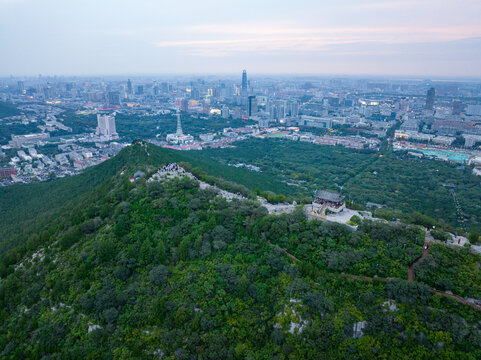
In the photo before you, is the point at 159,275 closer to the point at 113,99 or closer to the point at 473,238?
the point at 473,238

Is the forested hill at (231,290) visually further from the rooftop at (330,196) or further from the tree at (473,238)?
the rooftop at (330,196)

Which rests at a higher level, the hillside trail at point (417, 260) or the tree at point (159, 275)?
the hillside trail at point (417, 260)

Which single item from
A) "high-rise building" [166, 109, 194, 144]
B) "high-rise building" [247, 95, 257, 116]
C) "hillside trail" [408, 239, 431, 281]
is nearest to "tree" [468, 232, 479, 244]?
"hillside trail" [408, 239, 431, 281]

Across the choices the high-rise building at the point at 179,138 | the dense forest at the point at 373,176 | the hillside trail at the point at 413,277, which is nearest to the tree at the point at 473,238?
the hillside trail at the point at 413,277

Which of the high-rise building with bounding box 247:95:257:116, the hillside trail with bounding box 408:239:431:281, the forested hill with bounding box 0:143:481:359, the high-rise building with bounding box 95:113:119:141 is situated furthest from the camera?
the high-rise building with bounding box 247:95:257:116

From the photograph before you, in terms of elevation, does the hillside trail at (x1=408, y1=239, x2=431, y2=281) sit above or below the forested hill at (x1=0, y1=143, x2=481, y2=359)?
above

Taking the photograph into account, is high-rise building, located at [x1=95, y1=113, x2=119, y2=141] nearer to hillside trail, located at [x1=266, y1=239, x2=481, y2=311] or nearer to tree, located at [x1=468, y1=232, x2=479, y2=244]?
hillside trail, located at [x1=266, y1=239, x2=481, y2=311]

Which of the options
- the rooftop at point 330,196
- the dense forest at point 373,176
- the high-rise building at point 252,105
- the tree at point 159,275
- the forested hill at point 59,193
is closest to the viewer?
the tree at point 159,275

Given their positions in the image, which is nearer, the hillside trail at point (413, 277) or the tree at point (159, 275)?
the hillside trail at point (413, 277)
